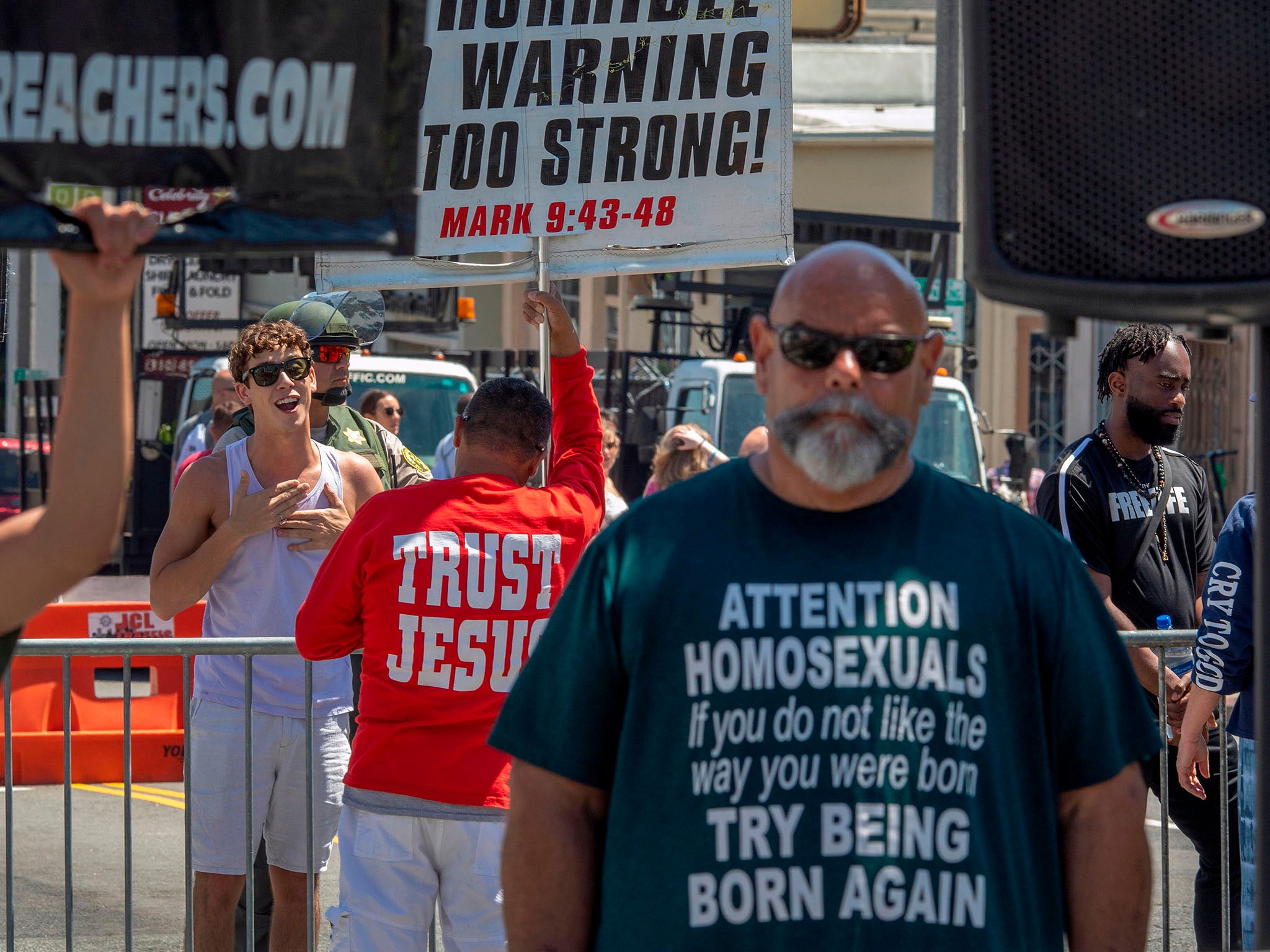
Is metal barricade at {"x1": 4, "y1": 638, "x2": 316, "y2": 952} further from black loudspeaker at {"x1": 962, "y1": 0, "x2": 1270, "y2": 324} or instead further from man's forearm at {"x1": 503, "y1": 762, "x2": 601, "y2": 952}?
A: black loudspeaker at {"x1": 962, "y1": 0, "x2": 1270, "y2": 324}

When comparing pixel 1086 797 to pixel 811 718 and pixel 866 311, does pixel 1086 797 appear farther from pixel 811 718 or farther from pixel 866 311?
pixel 866 311

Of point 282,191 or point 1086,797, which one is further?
point 1086,797

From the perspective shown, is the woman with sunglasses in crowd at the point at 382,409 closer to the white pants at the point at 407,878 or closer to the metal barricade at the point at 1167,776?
the metal barricade at the point at 1167,776

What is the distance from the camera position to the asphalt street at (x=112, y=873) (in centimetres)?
643

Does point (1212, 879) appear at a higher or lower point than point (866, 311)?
lower

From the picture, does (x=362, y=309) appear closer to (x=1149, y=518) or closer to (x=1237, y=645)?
(x=1149, y=518)

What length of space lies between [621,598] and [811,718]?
12.8 inches

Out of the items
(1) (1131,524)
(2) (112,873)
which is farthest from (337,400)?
(2) (112,873)

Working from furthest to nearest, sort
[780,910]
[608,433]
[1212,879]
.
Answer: [608,433], [1212,879], [780,910]

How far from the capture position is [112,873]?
24.5ft

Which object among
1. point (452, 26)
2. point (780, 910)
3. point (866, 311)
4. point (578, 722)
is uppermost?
point (452, 26)

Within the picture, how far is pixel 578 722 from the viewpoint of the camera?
95.2 inches

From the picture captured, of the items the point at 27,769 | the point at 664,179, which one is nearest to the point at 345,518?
the point at 664,179

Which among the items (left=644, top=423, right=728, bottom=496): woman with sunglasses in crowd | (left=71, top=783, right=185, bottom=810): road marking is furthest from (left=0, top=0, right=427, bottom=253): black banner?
(left=71, top=783, right=185, bottom=810): road marking
